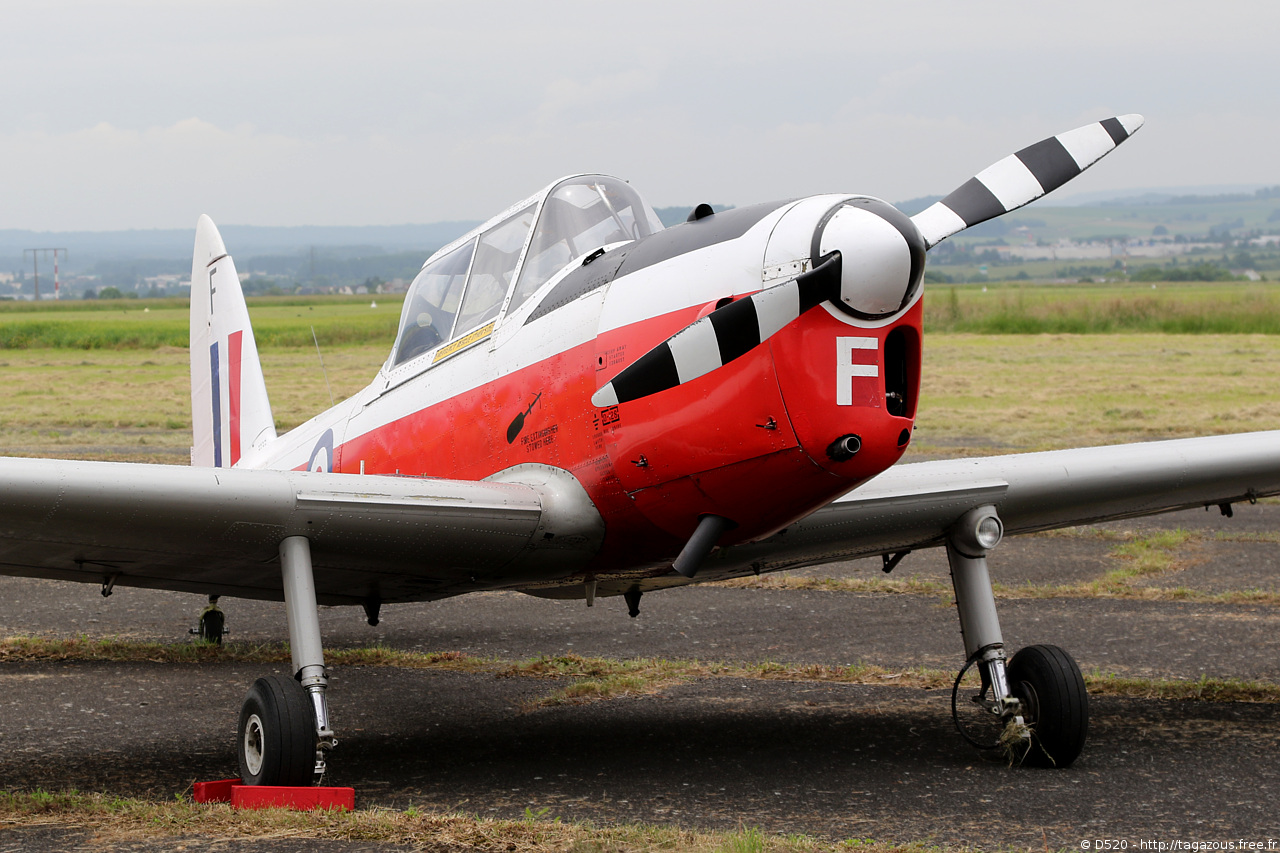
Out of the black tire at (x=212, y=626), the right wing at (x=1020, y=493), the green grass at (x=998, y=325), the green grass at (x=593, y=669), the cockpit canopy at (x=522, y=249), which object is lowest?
the green grass at (x=593, y=669)

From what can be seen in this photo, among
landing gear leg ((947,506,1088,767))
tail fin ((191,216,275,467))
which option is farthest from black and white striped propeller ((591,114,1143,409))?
Result: tail fin ((191,216,275,467))

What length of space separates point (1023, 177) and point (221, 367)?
6.91 m

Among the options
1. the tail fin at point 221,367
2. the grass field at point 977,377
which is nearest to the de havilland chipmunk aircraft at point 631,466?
the tail fin at point 221,367

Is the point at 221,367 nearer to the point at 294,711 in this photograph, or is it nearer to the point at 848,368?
the point at 294,711

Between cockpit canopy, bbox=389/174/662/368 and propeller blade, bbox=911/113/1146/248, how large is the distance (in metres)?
1.44

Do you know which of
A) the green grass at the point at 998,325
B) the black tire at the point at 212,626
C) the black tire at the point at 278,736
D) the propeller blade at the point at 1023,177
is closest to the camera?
the black tire at the point at 278,736

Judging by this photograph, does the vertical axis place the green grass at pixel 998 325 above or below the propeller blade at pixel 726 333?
above

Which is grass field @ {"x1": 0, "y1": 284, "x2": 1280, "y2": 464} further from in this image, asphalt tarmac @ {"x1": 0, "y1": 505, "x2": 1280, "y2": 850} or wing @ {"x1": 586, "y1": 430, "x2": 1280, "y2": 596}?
wing @ {"x1": 586, "y1": 430, "x2": 1280, "y2": 596}

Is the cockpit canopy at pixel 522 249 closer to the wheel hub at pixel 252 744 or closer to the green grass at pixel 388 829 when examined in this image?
the wheel hub at pixel 252 744

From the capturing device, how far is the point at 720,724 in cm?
725

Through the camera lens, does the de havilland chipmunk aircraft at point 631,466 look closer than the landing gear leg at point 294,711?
Yes

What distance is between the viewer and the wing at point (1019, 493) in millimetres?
6703

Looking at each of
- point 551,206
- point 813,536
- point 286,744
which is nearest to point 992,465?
point 813,536

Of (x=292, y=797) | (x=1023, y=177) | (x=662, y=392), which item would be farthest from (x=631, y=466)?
(x=1023, y=177)
